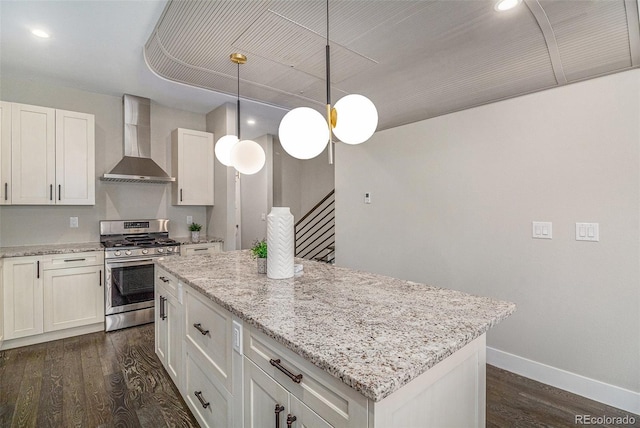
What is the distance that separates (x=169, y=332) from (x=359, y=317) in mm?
1655

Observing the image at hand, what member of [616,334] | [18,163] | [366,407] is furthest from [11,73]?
[616,334]

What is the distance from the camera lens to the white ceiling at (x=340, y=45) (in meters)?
1.98

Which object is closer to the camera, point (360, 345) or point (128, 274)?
point (360, 345)

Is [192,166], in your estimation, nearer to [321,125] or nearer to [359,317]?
[321,125]

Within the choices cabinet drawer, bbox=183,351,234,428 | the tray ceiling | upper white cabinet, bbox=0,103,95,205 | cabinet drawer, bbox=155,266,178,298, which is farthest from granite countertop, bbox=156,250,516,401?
→ upper white cabinet, bbox=0,103,95,205

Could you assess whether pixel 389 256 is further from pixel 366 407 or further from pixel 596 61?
pixel 366 407

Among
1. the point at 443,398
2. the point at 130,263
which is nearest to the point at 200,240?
the point at 130,263

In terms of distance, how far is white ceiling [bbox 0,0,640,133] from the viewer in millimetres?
1979

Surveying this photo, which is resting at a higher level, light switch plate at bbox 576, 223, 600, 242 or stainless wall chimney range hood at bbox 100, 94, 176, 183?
stainless wall chimney range hood at bbox 100, 94, 176, 183

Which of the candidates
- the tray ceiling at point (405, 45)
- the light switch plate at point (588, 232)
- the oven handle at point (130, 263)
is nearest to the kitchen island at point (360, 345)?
the light switch plate at point (588, 232)

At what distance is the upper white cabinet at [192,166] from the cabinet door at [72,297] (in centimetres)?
129

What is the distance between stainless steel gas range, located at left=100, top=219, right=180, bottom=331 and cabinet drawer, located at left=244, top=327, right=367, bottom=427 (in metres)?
2.82

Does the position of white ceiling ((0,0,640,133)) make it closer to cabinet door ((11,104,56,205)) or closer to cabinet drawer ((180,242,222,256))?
cabinet door ((11,104,56,205))

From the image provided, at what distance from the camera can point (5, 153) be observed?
2.93 meters
